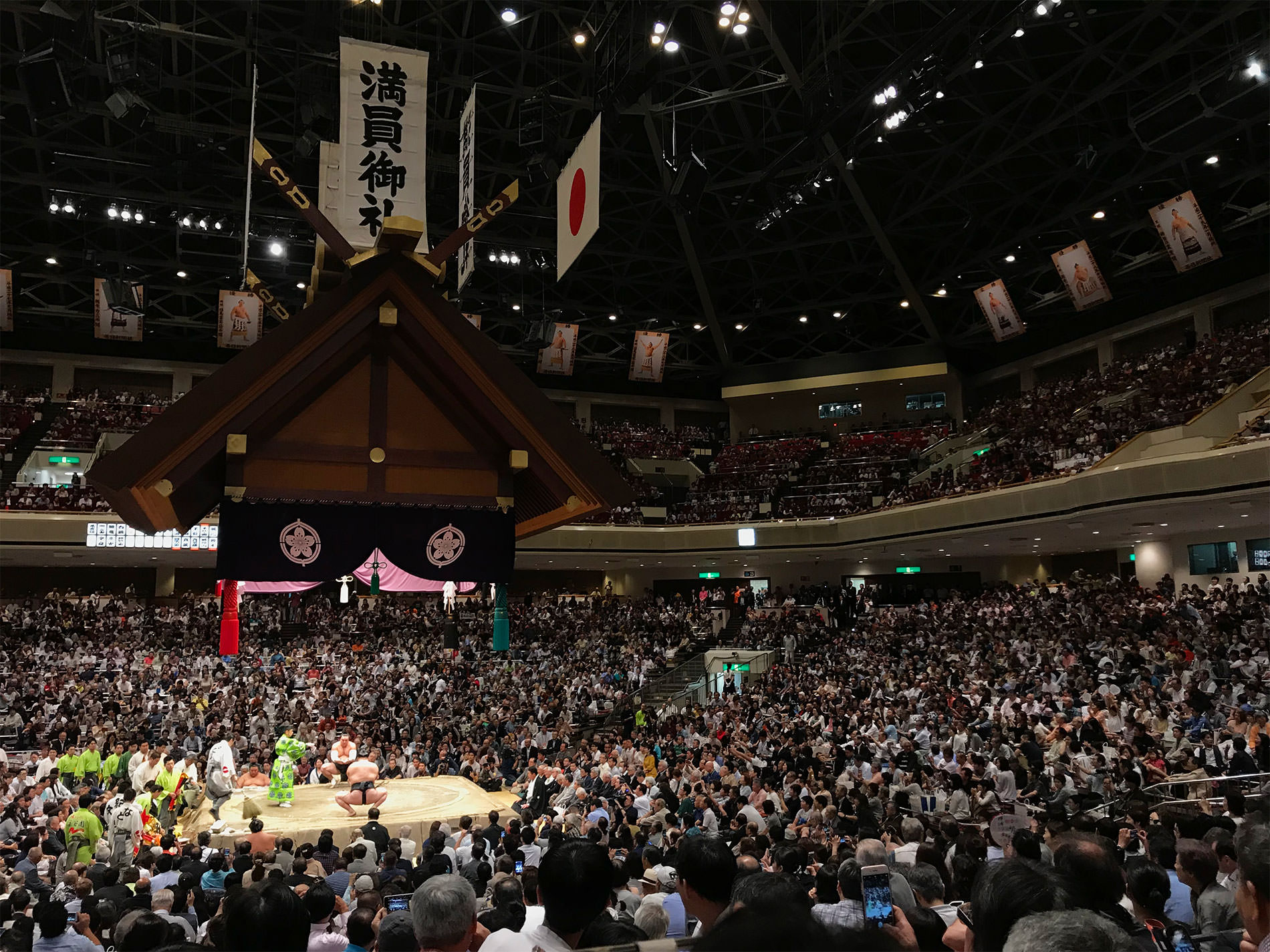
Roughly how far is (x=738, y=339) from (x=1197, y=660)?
58.9 feet

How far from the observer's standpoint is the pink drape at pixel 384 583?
222 inches

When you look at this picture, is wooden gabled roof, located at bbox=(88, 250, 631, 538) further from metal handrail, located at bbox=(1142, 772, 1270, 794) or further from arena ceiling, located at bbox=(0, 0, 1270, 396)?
arena ceiling, located at bbox=(0, 0, 1270, 396)

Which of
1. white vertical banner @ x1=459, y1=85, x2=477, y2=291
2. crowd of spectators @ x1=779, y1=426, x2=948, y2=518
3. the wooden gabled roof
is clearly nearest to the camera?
the wooden gabled roof

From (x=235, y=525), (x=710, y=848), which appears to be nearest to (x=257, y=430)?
(x=235, y=525)

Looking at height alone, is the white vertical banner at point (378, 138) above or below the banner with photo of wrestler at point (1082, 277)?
below

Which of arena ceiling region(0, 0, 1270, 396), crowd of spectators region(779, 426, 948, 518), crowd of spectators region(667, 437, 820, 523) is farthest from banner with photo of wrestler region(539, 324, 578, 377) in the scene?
crowd of spectators region(779, 426, 948, 518)

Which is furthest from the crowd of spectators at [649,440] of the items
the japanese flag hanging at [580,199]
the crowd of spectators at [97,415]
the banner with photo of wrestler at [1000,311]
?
the japanese flag hanging at [580,199]

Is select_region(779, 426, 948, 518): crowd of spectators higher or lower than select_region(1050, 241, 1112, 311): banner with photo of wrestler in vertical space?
lower

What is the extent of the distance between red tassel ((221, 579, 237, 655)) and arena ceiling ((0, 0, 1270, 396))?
33.0 ft

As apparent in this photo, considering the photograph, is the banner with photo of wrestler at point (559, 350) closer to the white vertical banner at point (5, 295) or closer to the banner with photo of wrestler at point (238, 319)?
the banner with photo of wrestler at point (238, 319)

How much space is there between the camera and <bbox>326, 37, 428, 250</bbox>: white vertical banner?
18.0 feet

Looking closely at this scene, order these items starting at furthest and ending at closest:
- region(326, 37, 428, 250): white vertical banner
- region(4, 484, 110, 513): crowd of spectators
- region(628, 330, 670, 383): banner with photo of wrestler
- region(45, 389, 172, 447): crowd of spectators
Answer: region(628, 330, 670, 383): banner with photo of wrestler
region(45, 389, 172, 447): crowd of spectators
region(4, 484, 110, 513): crowd of spectators
region(326, 37, 428, 250): white vertical banner

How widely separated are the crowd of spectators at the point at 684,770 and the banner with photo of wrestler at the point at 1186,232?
5.98 metres

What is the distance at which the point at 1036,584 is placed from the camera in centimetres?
2159
